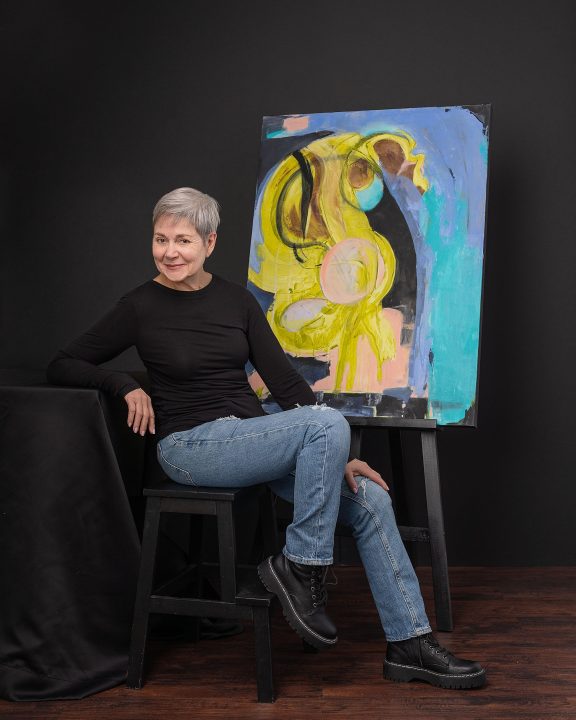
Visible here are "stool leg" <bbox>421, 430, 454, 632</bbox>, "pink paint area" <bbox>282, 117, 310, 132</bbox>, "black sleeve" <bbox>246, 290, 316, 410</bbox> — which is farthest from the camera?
"pink paint area" <bbox>282, 117, 310, 132</bbox>

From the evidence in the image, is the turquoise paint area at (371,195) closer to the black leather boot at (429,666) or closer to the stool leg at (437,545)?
the stool leg at (437,545)

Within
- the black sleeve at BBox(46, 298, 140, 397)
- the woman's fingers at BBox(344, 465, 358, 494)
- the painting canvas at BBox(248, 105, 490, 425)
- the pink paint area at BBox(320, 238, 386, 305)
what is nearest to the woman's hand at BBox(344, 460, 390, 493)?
the woman's fingers at BBox(344, 465, 358, 494)

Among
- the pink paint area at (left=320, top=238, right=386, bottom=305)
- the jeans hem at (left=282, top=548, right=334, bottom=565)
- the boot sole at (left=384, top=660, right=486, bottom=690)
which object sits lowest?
the boot sole at (left=384, top=660, right=486, bottom=690)

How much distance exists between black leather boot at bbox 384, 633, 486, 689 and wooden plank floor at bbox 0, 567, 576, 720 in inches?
0.9

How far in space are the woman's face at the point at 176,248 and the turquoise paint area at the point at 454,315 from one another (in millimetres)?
876

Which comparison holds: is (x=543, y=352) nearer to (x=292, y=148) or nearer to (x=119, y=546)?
(x=292, y=148)

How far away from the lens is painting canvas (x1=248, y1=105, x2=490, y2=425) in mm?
2914

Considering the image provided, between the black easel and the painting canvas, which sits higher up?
the painting canvas

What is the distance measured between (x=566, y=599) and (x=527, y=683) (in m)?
0.81

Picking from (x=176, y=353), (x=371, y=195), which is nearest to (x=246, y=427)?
(x=176, y=353)

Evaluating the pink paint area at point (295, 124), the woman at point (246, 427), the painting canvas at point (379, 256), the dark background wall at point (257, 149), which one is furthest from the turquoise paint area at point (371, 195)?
the woman at point (246, 427)

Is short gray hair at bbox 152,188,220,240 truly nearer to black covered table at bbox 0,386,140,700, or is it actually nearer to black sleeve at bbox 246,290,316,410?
black sleeve at bbox 246,290,316,410

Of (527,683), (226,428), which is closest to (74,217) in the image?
(226,428)

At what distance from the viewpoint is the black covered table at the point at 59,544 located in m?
2.23
